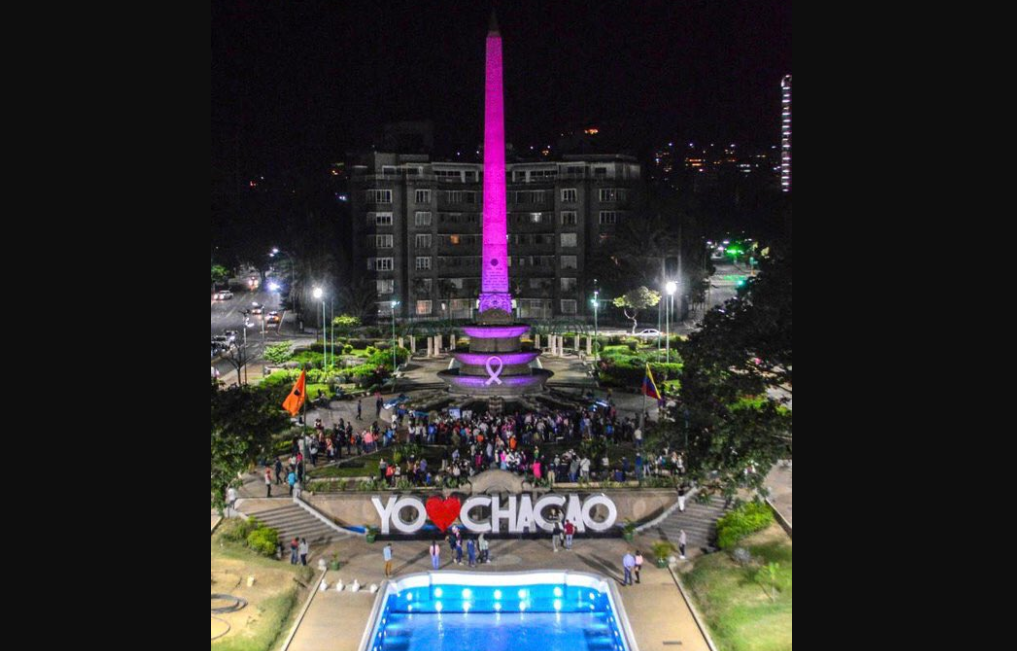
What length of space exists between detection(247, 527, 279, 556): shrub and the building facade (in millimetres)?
68793

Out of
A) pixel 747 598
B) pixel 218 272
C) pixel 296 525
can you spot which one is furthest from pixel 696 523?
pixel 218 272

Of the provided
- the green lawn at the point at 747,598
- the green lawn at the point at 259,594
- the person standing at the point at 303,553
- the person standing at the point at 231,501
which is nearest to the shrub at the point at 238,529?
the green lawn at the point at 259,594

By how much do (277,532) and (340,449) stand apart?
24.6ft

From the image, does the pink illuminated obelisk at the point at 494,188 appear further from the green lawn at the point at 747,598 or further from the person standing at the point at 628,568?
the person standing at the point at 628,568

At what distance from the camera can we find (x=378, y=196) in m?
104

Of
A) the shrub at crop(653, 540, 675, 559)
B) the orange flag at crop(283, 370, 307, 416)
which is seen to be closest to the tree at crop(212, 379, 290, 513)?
the orange flag at crop(283, 370, 307, 416)

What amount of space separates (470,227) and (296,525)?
7136cm

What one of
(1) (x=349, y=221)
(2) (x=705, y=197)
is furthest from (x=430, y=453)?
(2) (x=705, y=197)

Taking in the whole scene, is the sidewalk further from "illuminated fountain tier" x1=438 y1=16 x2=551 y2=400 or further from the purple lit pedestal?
"illuminated fountain tier" x1=438 y1=16 x2=551 y2=400

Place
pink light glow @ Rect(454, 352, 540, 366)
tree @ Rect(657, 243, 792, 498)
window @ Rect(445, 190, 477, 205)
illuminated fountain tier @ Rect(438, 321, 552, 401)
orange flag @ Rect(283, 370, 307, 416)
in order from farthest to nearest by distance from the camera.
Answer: window @ Rect(445, 190, 477, 205) → pink light glow @ Rect(454, 352, 540, 366) → illuminated fountain tier @ Rect(438, 321, 552, 401) → orange flag @ Rect(283, 370, 307, 416) → tree @ Rect(657, 243, 792, 498)

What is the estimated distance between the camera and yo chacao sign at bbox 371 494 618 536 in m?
36.8

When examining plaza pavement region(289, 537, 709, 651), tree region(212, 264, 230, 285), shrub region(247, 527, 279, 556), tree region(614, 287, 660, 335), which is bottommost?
plaza pavement region(289, 537, 709, 651)

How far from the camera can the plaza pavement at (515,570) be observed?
92.1 feet

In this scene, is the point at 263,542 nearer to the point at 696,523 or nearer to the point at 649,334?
the point at 696,523
